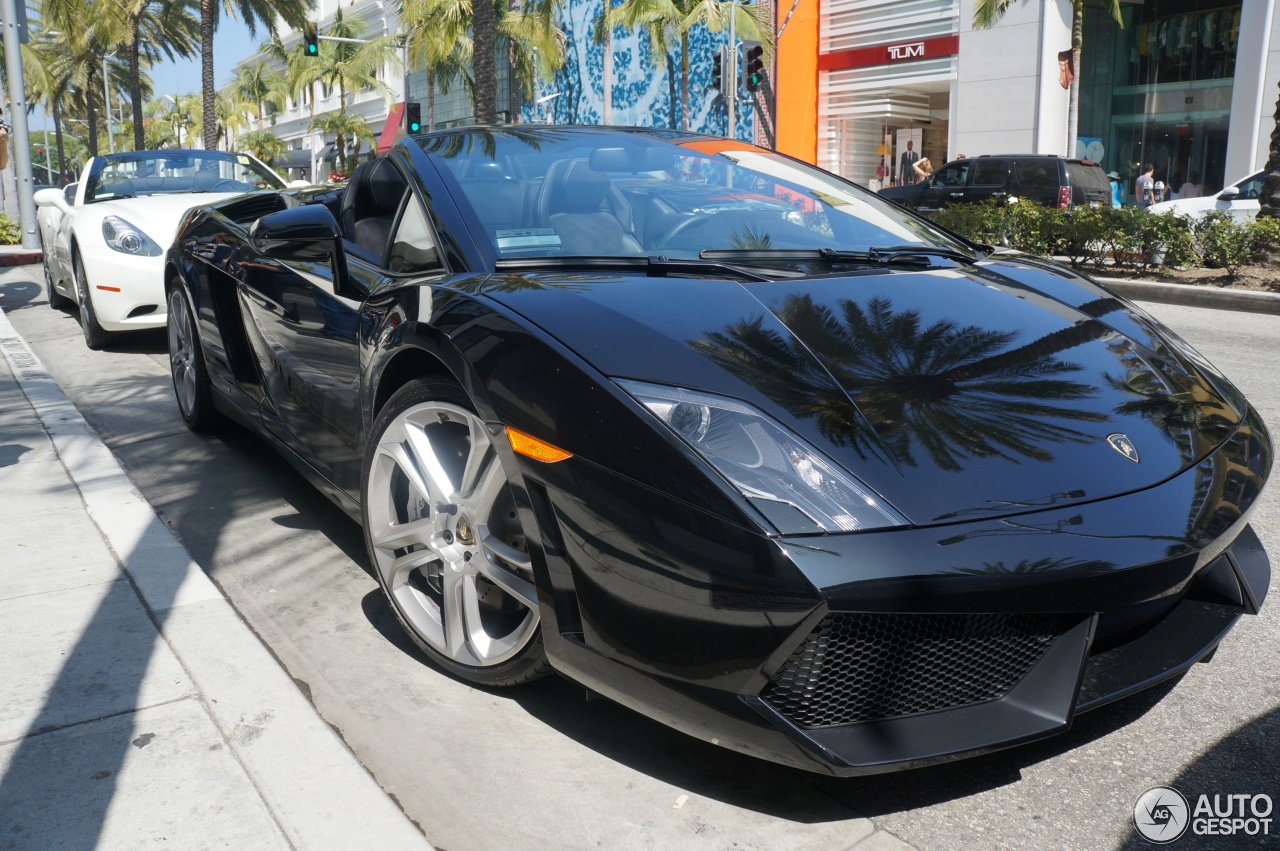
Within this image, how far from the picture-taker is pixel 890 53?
27.4m

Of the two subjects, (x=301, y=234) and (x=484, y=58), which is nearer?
(x=301, y=234)

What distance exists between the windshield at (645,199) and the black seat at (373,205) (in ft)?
0.52

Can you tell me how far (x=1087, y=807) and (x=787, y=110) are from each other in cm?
2918

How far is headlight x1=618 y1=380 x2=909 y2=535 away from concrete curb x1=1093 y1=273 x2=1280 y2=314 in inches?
373

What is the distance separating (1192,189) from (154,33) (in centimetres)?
4159

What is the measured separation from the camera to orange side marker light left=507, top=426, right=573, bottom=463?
2139mm

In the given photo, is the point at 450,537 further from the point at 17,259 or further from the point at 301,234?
the point at 17,259

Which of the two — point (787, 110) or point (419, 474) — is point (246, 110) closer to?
point (787, 110)

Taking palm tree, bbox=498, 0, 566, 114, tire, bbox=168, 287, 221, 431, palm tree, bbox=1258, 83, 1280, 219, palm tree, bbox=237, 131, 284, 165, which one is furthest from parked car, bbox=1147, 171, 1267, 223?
palm tree, bbox=237, 131, 284, 165

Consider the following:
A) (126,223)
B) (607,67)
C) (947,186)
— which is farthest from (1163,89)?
(126,223)

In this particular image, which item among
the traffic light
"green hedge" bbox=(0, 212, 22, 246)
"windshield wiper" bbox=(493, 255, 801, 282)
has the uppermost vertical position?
the traffic light

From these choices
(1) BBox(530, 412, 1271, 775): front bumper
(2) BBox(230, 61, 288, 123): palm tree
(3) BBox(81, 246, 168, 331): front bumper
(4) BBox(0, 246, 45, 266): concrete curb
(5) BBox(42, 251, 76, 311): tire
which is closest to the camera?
(1) BBox(530, 412, 1271, 775): front bumper

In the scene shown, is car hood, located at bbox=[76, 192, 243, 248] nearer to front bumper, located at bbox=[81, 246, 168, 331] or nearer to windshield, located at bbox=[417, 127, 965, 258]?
front bumper, located at bbox=[81, 246, 168, 331]

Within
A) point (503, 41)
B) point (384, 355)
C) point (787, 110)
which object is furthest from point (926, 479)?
point (503, 41)
